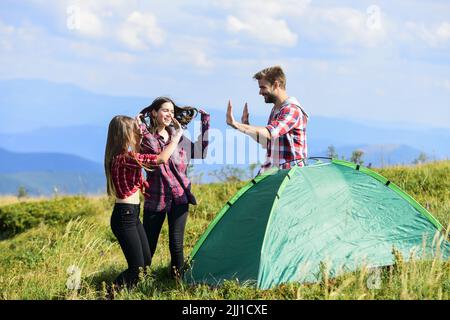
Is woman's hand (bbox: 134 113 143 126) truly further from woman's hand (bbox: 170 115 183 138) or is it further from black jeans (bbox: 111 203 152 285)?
black jeans (bbox: 111 203 152 285)

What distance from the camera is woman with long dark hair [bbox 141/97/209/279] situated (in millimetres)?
Answer: 7793

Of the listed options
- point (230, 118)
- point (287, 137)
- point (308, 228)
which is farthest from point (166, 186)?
point (308, 228)

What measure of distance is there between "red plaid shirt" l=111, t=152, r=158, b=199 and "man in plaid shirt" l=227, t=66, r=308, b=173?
128 centimetres

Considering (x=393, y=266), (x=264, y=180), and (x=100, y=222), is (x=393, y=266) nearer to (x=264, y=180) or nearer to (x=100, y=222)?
(x=264, y=180)

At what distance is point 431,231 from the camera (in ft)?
27.0

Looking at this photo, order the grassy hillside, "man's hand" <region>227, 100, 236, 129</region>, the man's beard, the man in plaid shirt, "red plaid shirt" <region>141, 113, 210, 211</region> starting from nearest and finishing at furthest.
Result: the grassy hillside
"man's hand" <region>227, 100, 236, 129</region>
the man in plaid shirt
"red plaid shirt" <region>141, 113, 210, 211</region>
the man's beard

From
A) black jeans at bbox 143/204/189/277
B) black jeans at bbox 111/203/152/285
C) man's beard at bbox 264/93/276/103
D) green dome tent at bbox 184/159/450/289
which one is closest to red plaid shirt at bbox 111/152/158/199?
black jeans at bbox 111/203/152/285

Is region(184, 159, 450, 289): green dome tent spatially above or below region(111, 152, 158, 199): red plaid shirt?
below

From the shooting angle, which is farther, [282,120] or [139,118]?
[139,118]

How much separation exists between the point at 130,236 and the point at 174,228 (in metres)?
0.70

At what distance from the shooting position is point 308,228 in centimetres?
748

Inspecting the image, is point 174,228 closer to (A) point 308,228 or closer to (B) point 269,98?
(A) point 308,228
